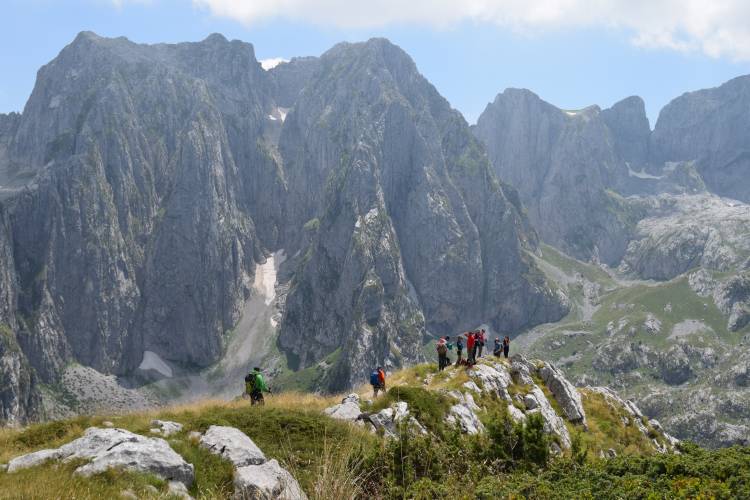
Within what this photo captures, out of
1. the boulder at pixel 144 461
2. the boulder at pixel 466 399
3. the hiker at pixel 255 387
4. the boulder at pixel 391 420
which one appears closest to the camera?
the boulder at pixel 144 461

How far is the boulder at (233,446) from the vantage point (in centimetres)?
1603

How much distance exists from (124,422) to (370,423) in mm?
9842

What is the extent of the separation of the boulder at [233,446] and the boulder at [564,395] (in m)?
27.5

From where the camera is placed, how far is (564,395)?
127 ft

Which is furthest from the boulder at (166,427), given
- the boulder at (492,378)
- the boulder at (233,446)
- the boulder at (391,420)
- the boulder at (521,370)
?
the boulder at (521,370)

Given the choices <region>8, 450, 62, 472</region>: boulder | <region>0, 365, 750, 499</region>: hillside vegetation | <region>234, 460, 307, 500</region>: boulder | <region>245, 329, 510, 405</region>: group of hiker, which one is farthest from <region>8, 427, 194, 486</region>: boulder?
<region>245, 329, 510, 405</region>: group of hiker

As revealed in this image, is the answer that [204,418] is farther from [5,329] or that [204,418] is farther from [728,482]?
[5,329]

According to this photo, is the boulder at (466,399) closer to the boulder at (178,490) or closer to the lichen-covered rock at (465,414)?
the lichen-covered rock at (465,414)

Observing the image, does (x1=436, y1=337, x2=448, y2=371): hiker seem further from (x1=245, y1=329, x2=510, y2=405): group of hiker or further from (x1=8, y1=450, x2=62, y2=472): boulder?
(x1=8, y1=450, x2=62, y2=472): boulder

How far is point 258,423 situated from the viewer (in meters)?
19.6

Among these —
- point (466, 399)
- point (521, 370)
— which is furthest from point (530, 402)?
point (466, 399)

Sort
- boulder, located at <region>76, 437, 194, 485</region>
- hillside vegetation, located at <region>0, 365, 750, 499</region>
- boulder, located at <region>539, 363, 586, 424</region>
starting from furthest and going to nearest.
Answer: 1. boulder, located at <region>539, 363, 586, 424</region>
2. boulder, located at <region>76, 437, 194, 485</region>
3. hillside vegetation, located at <region>0, 365, 750, 499</region>

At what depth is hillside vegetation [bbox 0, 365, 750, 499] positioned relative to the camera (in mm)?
11648

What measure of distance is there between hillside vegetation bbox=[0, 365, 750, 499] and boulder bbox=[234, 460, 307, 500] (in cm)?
41
